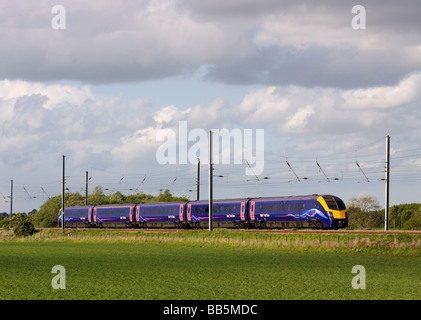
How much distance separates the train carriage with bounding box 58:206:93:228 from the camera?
88900 mm

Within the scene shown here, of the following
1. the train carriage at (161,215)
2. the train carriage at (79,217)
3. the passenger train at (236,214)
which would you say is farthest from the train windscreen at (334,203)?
the train carriage at (79,217)

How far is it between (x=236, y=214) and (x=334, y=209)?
1101 centimetres

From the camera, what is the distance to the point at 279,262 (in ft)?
121

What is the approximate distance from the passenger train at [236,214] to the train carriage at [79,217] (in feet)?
2.41

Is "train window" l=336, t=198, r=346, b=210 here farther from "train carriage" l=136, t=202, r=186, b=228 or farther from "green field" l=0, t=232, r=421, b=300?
"train carriage" l=136, t=202, r=186, b=228

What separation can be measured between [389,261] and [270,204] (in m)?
26.6

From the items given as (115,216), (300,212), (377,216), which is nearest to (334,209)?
(300,212)

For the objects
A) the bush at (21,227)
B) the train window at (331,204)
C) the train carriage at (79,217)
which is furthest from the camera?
the train carriage at (79,217)

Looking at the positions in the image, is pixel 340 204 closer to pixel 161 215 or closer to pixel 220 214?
pixel 220 214

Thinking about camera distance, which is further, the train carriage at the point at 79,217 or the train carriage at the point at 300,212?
the train carriage at the point at 79,217

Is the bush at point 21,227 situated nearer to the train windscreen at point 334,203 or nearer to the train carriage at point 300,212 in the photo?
the train carriage at point 300,212

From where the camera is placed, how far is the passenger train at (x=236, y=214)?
2378 inches

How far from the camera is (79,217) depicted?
90938mm

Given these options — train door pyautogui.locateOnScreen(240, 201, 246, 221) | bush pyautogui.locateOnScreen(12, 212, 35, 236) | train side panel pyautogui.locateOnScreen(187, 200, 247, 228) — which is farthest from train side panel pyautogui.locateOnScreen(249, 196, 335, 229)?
bush pyautogui.locateOnScreen(12, 212, 35, 236)
